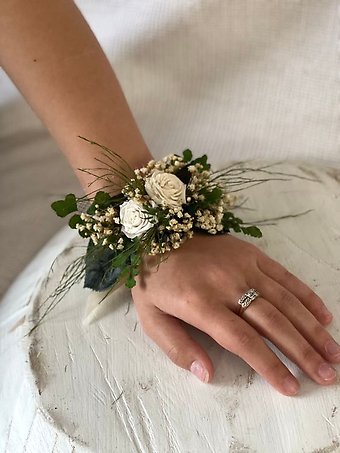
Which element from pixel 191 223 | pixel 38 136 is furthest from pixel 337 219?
pixel 38 136

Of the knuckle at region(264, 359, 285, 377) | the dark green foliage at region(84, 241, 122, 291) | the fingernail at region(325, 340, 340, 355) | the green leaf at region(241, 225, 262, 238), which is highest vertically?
the dark green foliage at region(84, 241, 122, 291)

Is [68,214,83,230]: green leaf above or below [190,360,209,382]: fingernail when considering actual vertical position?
above

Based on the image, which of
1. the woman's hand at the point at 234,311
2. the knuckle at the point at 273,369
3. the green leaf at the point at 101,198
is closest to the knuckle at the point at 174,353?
the woman's hand at the point at 234,311

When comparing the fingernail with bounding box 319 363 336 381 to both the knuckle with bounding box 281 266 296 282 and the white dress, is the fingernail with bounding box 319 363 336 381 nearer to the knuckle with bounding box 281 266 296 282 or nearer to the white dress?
the white dress

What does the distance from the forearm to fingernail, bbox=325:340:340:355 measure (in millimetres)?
362

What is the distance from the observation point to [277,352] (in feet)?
2.47

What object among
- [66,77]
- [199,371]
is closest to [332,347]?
[199,371]

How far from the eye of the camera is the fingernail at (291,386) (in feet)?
2.31

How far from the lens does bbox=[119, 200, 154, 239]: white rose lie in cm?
78

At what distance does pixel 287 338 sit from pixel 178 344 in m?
0.13

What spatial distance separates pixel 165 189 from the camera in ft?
2.57

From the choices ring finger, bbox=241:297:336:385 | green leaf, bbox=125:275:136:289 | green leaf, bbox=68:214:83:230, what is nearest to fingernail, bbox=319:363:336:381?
ring finger, bbox=241:297:336:385

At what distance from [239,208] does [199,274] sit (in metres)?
0.20

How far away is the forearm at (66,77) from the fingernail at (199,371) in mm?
300
